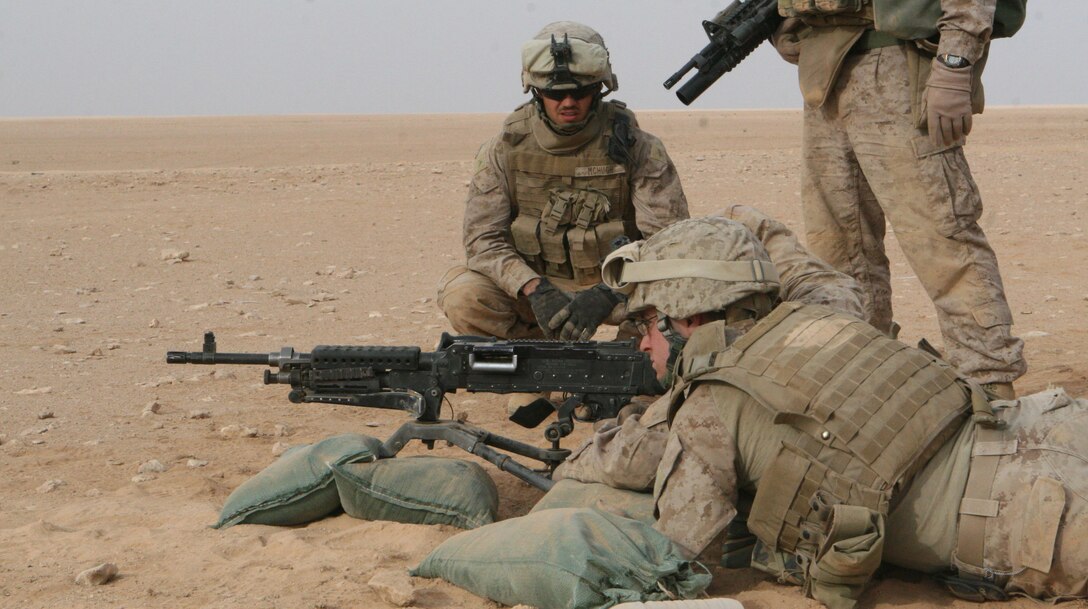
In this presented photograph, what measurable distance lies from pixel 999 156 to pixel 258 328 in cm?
1363

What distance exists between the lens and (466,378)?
4152 mm

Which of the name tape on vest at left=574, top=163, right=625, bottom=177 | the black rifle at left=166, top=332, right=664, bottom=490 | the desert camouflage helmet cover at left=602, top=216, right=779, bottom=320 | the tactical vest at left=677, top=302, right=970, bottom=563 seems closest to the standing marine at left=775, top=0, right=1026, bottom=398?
the name tape on vest at left=574, top=163, right=625, bottom=177

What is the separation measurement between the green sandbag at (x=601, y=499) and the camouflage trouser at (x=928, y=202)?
1480 millimetres

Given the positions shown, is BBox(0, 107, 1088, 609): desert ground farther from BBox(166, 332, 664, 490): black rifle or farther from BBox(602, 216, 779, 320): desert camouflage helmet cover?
BBox(602, 216, 779, 320): desert camouflage helmet cover

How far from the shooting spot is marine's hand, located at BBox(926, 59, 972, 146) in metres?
4.34

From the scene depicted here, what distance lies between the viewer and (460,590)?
326 cm

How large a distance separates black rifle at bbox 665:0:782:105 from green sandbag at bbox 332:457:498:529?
2.02 m

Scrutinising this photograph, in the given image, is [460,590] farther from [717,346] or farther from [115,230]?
[115,230]

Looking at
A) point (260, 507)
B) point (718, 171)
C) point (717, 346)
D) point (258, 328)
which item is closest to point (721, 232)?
point (717, 346)

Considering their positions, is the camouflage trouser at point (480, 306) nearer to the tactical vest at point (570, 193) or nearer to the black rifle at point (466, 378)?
the tactical vest at point (570, 193)

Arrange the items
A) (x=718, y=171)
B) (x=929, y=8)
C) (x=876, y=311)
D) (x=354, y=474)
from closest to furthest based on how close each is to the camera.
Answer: (x=354, y=474)
(x=929, y=8)
(x=876, y=311)
(x=718, y=171)

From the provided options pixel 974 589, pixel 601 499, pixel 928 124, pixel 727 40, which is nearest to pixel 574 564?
pixel 601 499

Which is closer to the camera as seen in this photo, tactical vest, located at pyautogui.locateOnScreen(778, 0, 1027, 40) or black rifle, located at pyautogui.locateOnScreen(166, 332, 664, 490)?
black rifle, located at pyautogui.locateOnScreen(166, 332, 664, 490)

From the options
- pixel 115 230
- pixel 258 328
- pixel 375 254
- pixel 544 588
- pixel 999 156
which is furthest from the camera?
pixel 999 156
